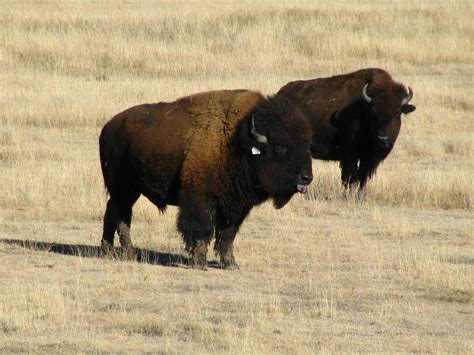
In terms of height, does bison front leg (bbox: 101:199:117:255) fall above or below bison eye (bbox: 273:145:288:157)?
below

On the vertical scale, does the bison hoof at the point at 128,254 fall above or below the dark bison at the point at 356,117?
below

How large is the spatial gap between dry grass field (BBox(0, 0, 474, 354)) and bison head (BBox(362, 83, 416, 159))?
0.68 meters

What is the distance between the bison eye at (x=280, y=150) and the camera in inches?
453

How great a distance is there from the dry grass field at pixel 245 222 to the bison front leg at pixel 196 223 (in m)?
0.25

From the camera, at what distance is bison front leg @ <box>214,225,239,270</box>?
1180cm

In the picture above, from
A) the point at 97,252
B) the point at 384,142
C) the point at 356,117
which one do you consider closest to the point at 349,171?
the point at 384,142

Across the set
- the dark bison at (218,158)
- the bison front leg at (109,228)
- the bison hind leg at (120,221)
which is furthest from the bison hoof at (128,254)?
the dark bison at (218,158)

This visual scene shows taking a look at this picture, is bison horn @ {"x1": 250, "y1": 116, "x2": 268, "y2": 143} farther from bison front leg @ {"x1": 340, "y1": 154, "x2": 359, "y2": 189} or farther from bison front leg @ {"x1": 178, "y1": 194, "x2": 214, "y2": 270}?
bison front leg @ {"x1": 340, "y1": 154, "x2": 359, "y2": 189}

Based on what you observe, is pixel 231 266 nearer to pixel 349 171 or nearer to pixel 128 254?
pixel 128 254

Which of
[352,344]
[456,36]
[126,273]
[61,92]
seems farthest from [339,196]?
[456,36]

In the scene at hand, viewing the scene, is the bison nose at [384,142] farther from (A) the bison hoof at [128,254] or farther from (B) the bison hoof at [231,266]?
Answer: (A) the bison hoof at [128,254]

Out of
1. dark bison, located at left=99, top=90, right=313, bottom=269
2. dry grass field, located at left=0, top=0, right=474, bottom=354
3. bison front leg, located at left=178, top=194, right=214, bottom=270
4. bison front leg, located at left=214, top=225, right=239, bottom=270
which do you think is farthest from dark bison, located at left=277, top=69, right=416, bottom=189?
bison front leg, located at left=178, top=194, right=214, bottom=270

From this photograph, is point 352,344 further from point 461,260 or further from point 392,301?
point 461,260

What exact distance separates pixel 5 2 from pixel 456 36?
15076 mm
